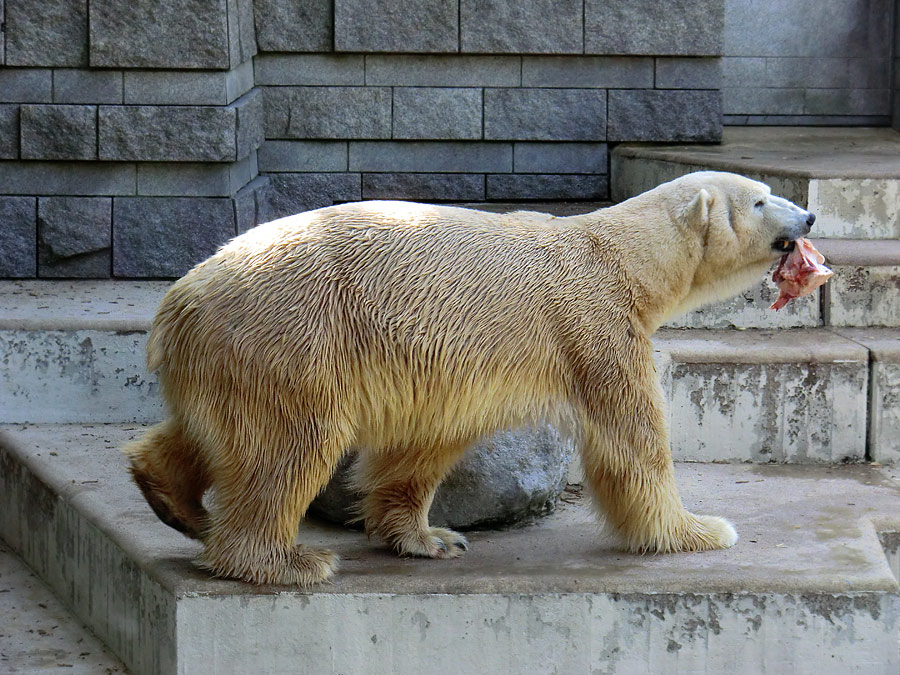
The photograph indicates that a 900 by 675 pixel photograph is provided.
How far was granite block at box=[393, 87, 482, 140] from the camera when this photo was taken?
305 inches

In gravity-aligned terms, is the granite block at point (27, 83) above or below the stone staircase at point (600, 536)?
above

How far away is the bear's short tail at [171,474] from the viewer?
157 inches

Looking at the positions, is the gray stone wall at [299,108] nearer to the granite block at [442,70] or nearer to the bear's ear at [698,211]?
the granite block at [442,70]

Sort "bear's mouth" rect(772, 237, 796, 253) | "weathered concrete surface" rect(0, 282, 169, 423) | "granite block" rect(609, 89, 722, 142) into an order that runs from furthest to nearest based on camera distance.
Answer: "granite block" rect(609, 89, 722, 142)
"weathered concrete surface" rect(0, 282, 169, 423)
"bear's mouth" rect(772, 237, 796, 253)

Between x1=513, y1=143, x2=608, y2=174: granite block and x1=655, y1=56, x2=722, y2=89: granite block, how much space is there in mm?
544

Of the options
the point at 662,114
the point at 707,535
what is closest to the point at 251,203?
the point at 662,114

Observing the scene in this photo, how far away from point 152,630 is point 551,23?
4803mm

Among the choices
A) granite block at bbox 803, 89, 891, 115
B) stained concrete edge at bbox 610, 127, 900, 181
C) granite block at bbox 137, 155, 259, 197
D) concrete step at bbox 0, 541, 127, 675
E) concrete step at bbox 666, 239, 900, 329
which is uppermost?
granite block at bbox 803, 89, 891, 115

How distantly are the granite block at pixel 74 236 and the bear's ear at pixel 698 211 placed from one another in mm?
3570

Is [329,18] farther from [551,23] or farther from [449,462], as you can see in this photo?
[449,462]

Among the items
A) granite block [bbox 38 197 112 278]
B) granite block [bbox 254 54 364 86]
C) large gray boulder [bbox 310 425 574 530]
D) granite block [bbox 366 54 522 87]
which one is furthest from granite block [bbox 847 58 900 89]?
large gray boulder [bbox 310 425 574 530]

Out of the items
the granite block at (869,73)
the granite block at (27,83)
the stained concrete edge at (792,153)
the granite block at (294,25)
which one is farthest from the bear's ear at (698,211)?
the granite block at (869,73)

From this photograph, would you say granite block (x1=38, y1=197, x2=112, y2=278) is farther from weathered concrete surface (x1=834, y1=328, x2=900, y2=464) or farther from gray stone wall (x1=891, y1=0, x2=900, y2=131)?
gray stone wall (x1=891, y1=0, x2=900, y2=131)

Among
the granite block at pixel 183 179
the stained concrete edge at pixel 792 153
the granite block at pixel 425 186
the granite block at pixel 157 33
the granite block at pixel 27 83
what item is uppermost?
the granite block at pixel 157 33
